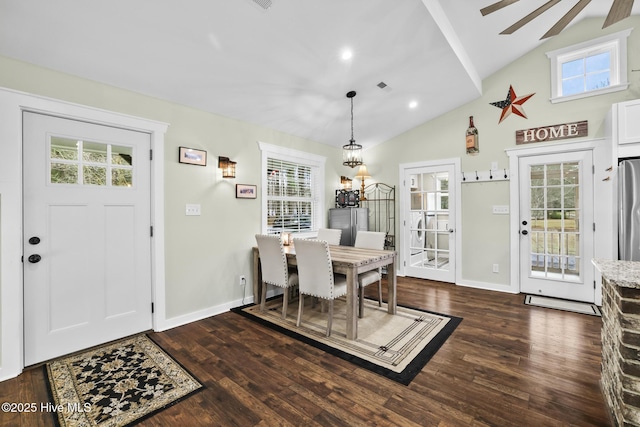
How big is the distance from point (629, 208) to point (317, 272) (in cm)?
334

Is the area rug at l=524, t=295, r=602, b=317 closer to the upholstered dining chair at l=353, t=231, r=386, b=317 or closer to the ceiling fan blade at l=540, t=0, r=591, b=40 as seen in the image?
the upholstered dining chair at l=353, t=231, r=386, b=317

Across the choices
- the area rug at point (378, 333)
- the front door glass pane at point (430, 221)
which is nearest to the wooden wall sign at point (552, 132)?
the front door glass pane at point (430, 221)

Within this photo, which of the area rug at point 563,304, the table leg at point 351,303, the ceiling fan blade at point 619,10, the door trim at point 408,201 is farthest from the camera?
the door trim at point 408,201

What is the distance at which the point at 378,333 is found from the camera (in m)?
2.82

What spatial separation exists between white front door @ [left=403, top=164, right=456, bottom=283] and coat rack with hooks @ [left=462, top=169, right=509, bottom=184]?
0.75 feet

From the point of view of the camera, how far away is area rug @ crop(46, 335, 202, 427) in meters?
1.75

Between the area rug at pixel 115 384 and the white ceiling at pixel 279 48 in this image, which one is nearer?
the area rug at pixel 115 384

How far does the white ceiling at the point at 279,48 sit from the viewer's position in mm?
2076

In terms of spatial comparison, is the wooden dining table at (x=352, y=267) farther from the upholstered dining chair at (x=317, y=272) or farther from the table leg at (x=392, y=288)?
the upholstered dining chair at (x=317, y=272)

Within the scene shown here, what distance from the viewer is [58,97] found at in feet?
7.68

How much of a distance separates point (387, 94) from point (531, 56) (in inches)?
82.4

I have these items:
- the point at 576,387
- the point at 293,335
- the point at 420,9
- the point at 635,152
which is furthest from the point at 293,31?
the point at 635,152

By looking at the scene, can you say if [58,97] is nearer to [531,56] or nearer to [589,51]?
[531,56]

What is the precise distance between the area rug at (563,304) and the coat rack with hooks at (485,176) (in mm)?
1698
